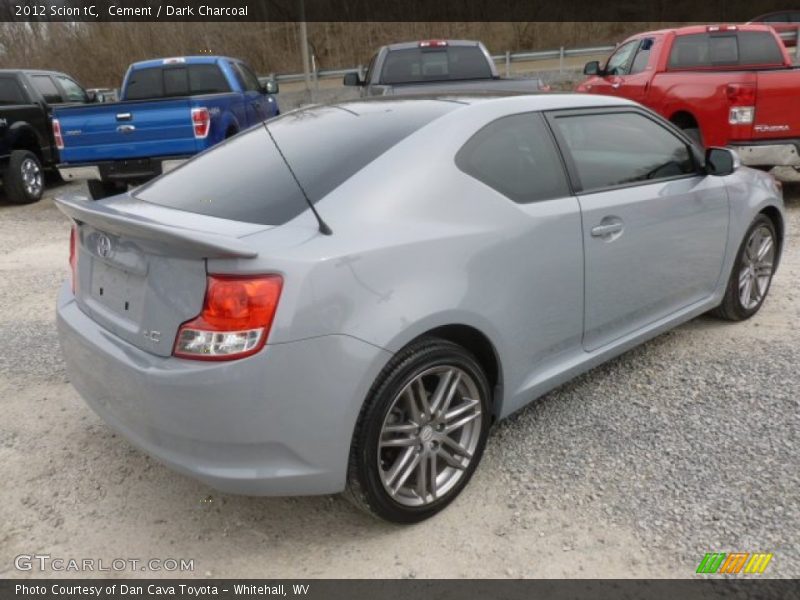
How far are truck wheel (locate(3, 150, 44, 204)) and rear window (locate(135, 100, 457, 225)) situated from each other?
320 inches

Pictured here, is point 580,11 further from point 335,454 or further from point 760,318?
point 335,454

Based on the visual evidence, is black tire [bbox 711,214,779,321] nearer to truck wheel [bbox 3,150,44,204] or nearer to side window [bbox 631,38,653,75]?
side window [bbox 631,38,653,75]

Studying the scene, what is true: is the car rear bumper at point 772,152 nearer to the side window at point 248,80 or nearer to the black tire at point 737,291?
the black tire at point 737,291

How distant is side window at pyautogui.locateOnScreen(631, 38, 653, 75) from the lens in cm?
846

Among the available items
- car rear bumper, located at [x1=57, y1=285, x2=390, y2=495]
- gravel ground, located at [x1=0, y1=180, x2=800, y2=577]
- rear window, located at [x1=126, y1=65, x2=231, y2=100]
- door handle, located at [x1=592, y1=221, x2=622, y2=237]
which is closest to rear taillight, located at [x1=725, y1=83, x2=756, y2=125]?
gravel ground, located at [x1=0, y1=180, x2=800, y2=577]

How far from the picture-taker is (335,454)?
92.5 inches

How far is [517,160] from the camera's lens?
A: 3002 millimetres

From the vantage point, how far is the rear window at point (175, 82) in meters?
10.2

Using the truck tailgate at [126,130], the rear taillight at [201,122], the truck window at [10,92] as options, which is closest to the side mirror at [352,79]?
the rear taillight at [201,122]

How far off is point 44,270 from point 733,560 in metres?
6.46

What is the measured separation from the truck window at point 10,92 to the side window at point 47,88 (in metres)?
0.40

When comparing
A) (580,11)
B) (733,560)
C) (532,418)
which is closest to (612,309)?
(532,418)
